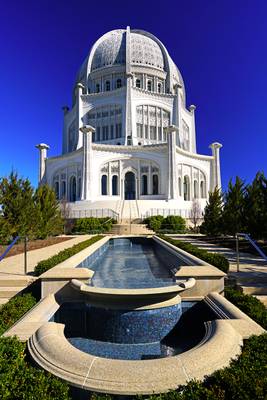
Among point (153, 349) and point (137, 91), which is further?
point (137, 91)

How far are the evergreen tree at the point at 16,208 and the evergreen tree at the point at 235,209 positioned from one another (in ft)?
34.7

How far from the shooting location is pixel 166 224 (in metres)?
29.4

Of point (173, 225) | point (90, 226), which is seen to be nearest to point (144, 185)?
point (173, 225)

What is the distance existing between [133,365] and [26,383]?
111 centimetres

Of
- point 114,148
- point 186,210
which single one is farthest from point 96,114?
point 186,210

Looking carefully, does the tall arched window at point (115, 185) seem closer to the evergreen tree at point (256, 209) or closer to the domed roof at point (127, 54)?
the domed roof at point (127, 54)

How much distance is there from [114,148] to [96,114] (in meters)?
12.5

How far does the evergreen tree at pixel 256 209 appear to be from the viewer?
12070 millimetres

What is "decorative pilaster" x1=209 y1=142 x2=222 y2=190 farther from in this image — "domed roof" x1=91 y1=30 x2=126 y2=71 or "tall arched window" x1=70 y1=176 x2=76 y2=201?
"domed roof" x1=91 y1=30 x2=126 y2=71

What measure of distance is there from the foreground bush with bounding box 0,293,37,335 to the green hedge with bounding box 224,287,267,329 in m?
4.00

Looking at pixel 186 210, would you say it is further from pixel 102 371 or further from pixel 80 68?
pixel 80 68

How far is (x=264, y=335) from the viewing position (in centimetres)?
351

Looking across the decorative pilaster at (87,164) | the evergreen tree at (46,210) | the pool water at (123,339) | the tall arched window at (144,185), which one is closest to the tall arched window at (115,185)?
the tall arched window at (144,185)

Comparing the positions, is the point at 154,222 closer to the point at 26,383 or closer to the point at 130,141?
the point at 130,141
